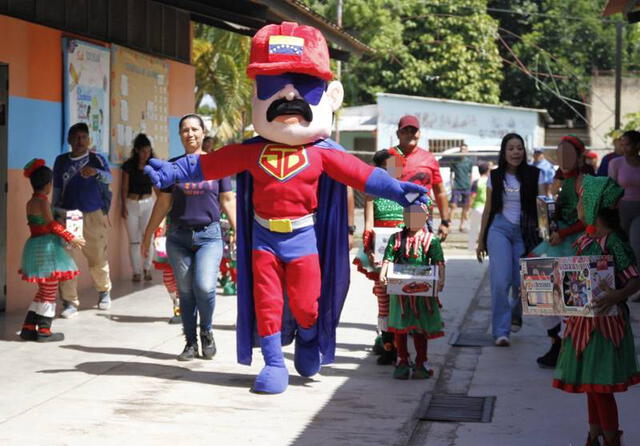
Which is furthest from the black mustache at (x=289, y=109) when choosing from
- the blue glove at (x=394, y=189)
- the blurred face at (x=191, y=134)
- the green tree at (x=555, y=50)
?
the green tree at (x=555, y=50)

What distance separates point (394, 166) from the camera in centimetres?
874

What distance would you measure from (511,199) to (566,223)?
47.0 inches

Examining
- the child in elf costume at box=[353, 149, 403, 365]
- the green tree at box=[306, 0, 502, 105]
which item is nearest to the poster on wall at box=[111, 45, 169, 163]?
the child in elf costume at box=[353, 149, 403, 365]

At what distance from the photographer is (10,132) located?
10.7 metres

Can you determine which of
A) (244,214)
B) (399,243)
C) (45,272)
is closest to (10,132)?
(45,272)

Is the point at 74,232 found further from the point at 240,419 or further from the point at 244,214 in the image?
the point at 240,419

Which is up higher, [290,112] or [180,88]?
[180,88]

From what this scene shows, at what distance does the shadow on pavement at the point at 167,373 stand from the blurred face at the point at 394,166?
5.80ft

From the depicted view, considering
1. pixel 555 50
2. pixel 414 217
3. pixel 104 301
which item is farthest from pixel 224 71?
pixel 555 50

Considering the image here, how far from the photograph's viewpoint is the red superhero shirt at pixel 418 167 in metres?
8.80

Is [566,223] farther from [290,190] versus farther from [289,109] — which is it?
[289,109]

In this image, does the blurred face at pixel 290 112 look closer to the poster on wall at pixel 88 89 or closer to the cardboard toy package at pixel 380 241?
the cardboard toy package at pixel 380 241

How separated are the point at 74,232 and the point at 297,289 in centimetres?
270

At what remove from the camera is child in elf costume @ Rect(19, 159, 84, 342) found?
928 centimetres
